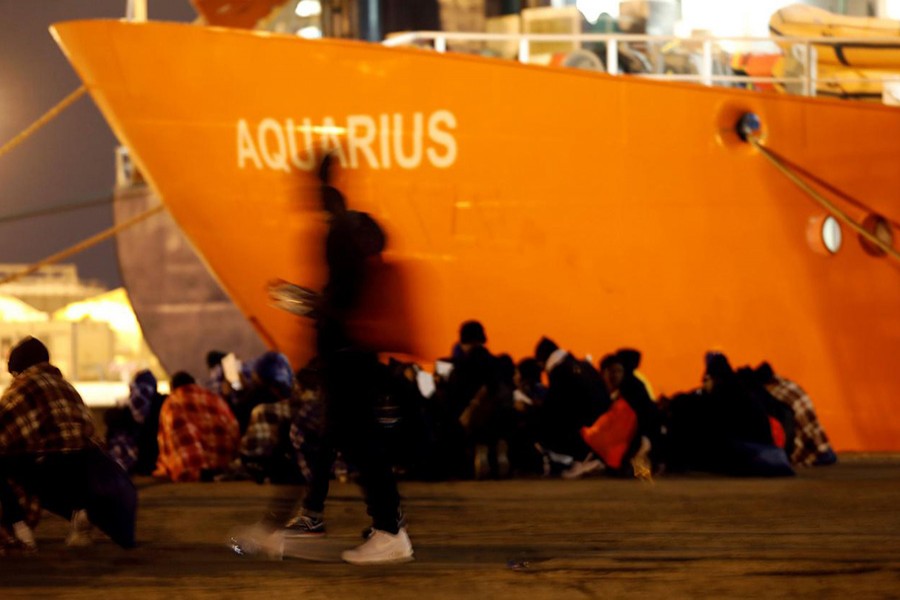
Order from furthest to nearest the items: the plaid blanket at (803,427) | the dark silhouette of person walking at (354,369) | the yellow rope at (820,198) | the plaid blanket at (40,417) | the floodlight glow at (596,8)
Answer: the floodlight glow at (596,8) → the yellow rope at (820,198) → the plaid blanket at (803,427) → the plaid blanket at (40,417) → the dark silhouette of person walking at (354,369)

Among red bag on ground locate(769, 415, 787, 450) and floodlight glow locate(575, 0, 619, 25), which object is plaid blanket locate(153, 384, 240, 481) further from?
floodlight glow locate(575, 0, 619, 25)

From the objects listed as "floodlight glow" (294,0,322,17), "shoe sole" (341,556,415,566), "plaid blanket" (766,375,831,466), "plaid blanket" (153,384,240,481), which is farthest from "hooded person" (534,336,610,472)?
"floodlight glow" (294,0,322,17)

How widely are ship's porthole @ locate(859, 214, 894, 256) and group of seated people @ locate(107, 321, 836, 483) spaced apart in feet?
5.21

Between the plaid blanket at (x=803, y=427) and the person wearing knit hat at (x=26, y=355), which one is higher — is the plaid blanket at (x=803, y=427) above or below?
below

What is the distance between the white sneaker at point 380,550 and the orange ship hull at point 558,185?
4475 mm

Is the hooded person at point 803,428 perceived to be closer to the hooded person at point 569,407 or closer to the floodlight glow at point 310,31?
the hooded person at point 569,407

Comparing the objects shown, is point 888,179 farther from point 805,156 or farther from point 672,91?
point 672,91

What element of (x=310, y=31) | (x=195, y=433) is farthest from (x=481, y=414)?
(x=310, y=31)

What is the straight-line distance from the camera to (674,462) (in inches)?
334

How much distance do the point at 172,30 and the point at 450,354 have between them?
2943 millimetres

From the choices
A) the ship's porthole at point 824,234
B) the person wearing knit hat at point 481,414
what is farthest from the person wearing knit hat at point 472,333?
the ship's porthole at point 824,234

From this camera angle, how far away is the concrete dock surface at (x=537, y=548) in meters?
4.33

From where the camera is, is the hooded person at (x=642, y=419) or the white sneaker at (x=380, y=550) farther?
the hooded person at (x=642, y=419)

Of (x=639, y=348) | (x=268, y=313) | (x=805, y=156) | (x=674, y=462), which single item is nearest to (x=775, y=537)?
(x=674, y=462)
